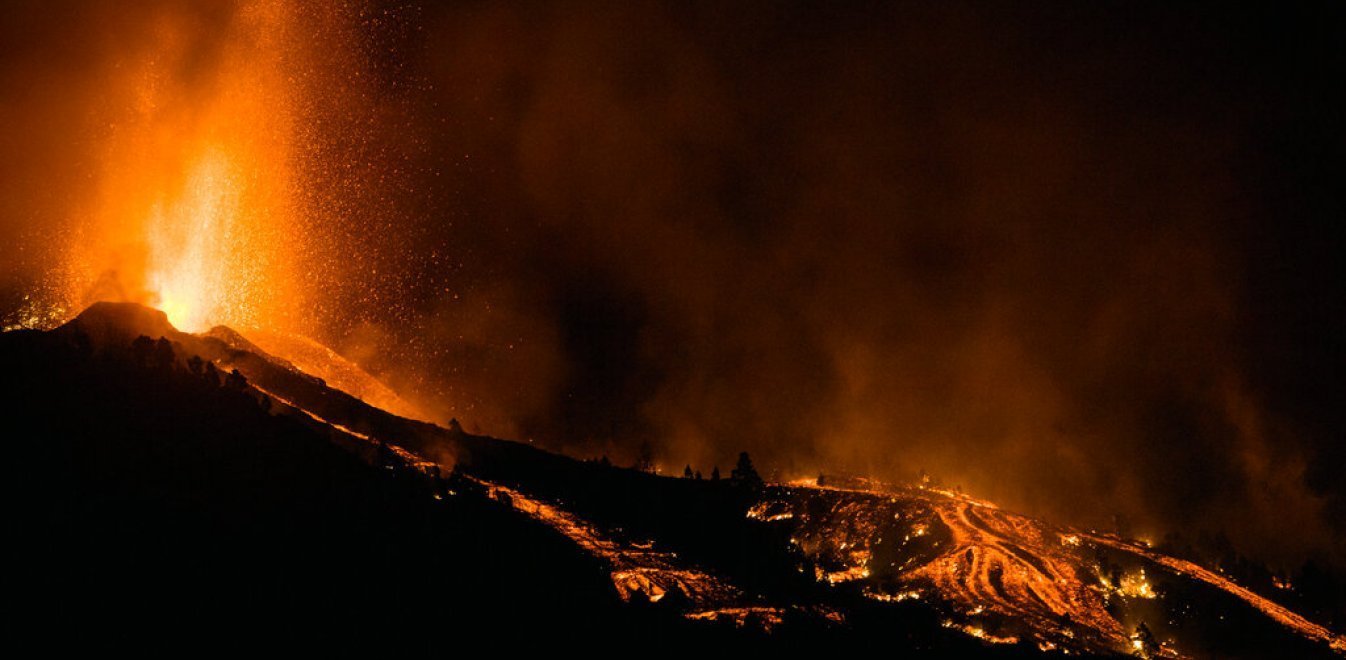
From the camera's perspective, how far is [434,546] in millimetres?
86875

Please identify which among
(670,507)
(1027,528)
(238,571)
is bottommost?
(238,571)

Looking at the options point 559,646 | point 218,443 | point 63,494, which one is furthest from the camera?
point 218,443

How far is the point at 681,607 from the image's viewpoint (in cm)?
8425

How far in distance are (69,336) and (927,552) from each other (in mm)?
106503

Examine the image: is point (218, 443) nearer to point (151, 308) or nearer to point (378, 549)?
point (378, 549)

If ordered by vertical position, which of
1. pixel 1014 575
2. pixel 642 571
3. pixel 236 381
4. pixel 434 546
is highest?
pixel 1014 575

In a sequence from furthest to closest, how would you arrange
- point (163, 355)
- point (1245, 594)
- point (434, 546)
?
point (1245, 594)
point (163, 355)
point (434, 546)

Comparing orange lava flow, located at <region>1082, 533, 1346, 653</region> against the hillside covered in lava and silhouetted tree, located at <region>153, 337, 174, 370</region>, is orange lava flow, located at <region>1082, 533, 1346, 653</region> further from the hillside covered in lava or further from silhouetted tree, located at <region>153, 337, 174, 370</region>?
silhouetted tree, located at <region>153, 337, 174, 370</region>

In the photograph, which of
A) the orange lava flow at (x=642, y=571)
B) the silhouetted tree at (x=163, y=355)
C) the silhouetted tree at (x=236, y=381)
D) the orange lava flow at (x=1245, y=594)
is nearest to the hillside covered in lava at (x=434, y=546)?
the silhouetted tree at (x=163, y=355)

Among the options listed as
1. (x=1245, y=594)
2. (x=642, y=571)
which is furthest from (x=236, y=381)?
(x=1245, y=594)

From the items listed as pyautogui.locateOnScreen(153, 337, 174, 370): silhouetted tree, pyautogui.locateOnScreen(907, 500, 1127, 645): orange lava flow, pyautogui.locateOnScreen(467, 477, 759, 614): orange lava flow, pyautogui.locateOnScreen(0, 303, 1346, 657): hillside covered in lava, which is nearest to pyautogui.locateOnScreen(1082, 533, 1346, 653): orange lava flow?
pyautogui.locateOnScreen(0, 303, 1346, 657): hillside covered in lava

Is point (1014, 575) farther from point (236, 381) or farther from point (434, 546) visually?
point (236, 381)

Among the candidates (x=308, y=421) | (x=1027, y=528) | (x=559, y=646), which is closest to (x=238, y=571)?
(x=559, y=646)

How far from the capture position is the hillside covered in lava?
72.9 m
